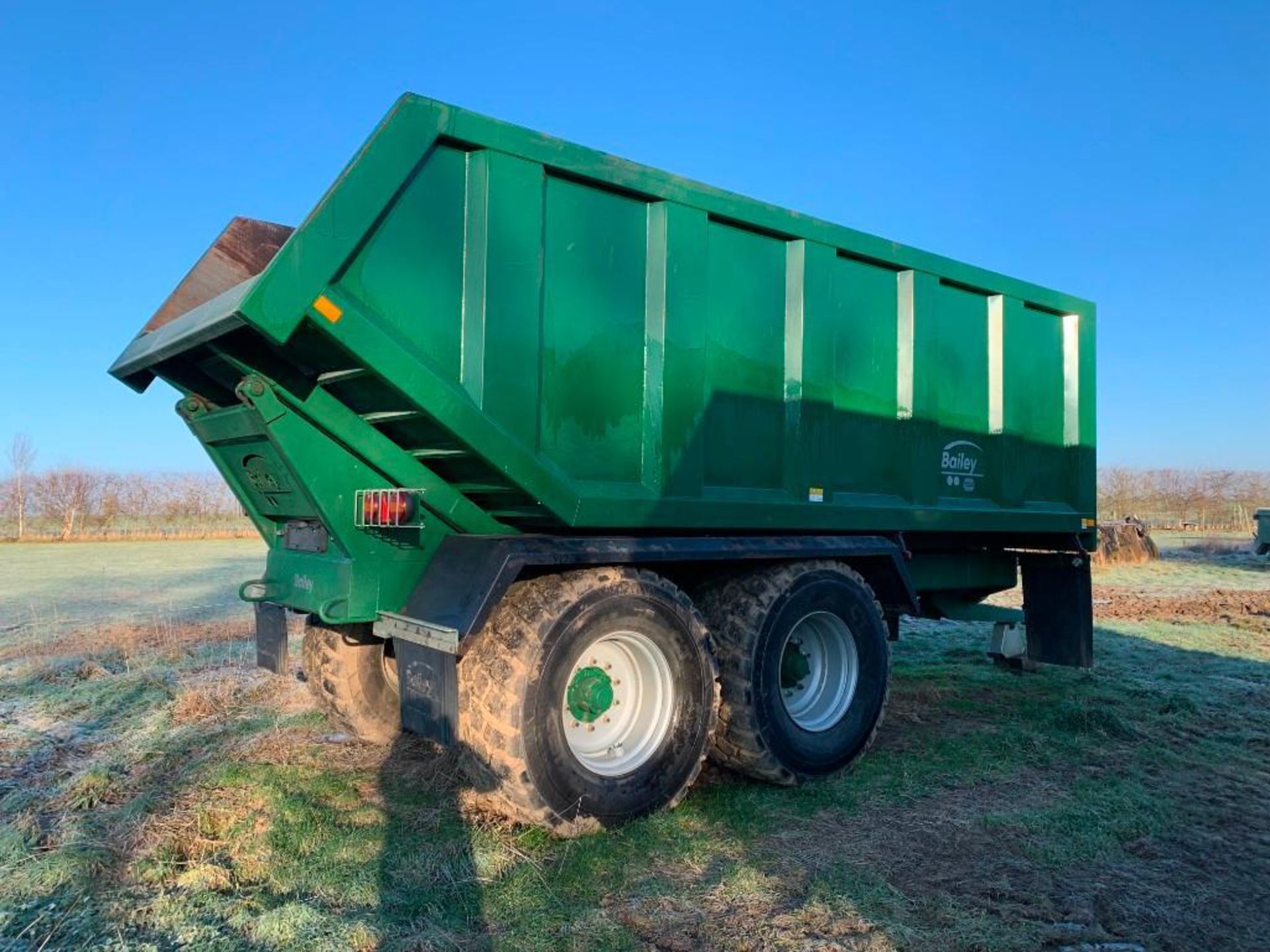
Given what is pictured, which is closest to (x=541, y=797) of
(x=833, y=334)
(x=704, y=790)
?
(x=704, y=790)

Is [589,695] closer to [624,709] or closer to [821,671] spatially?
[624,709]

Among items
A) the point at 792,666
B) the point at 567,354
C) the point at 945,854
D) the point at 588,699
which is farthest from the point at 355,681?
the point at 945,854

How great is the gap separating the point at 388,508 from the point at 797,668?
8.31 feet

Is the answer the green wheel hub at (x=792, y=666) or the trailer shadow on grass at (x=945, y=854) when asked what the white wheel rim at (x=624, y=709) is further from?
the green wheel hub at (x=792, y=666)

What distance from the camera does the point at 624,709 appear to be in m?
4.18

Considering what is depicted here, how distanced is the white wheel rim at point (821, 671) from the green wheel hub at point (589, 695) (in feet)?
4.27

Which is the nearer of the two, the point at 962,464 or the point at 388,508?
the point at 388,508

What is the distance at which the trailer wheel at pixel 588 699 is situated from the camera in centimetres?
359

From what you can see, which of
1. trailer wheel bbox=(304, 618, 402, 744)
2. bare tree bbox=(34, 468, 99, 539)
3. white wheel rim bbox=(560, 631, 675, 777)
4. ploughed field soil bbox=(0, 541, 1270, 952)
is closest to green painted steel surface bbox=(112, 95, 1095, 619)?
white wheel rim bbox=(560, 631, 675, 777)

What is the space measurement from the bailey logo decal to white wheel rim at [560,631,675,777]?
272 centimetres

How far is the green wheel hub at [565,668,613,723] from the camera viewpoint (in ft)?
13.0

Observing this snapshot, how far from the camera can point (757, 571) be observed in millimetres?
4695

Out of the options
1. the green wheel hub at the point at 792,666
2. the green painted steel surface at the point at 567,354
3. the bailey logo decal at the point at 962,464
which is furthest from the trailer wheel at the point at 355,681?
the bailey logo decal at the point at 962,464

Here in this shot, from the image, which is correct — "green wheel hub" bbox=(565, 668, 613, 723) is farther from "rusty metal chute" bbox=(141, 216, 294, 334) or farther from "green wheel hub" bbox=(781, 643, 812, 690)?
"rusty metal chute" bbox=(141, 216, 294, 334)
